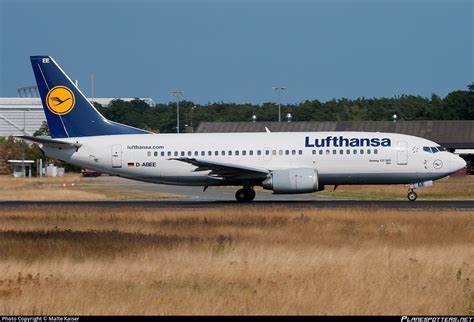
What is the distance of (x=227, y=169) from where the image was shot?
4319 cm

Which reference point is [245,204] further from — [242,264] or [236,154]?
[242,264]

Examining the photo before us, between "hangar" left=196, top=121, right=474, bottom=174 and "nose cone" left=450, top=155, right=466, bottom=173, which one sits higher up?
"hangar" left=196, top=121, right=474, bottom=174

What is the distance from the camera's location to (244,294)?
16.6m

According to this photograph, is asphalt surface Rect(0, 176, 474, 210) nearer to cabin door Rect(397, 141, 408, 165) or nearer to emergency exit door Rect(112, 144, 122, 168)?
cabin door Rect(397, 141, 408, 165)

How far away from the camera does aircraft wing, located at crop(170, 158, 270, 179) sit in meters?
42.8

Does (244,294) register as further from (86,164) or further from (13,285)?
(86,164)

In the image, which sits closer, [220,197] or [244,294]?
[244,294]

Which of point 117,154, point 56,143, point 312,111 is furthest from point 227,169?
point 312,111

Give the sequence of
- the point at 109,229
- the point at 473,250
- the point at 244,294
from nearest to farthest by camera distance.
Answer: the point at 244,294
the point at 473,250
the point at 109,229

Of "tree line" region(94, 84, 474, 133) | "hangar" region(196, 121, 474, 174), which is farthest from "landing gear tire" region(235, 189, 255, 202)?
"tree line" region(94, 84, 474, 133)

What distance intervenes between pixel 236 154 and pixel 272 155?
1764 millimetres

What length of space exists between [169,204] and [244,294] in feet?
93.6

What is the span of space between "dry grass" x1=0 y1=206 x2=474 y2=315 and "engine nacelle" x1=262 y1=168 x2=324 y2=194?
8.52 m

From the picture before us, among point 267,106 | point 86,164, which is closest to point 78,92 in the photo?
point 86,164
